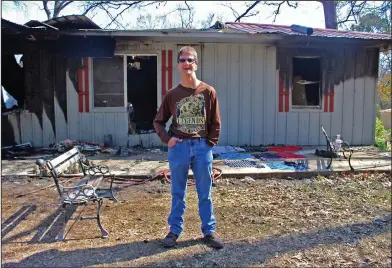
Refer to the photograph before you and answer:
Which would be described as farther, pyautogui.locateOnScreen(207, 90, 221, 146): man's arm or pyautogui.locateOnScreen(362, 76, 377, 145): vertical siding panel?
pyautogui.locateOnScreen(362, 76, 377, 145): vertical siding panel

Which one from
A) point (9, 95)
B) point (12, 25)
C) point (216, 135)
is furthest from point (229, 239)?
point (9, 95)

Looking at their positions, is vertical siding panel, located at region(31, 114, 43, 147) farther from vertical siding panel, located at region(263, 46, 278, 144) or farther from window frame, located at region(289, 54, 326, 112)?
window frame, located at region(289, 54, 326, 112)

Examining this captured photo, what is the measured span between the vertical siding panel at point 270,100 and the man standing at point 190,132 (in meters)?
6.29

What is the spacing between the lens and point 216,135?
367 centimetres

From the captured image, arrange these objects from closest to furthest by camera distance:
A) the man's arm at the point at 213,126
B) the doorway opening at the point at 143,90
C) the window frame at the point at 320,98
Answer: the man's arm at the point at 213,126 → the window frame at the point at 320,98 → the doorway opening at the point at 143,90

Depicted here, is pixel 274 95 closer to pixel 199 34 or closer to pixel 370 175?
pixel 199 34

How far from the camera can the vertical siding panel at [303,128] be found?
990 cm

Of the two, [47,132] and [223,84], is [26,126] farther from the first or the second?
[223,84]

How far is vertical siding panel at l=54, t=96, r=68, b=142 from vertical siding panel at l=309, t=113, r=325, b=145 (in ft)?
19.7

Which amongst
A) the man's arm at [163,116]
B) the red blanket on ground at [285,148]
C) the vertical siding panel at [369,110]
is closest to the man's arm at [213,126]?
the man's arm at [163,116]

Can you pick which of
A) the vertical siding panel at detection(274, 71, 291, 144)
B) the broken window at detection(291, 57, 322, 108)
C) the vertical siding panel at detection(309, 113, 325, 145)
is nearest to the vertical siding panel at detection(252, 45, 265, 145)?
the vertical siding panel at detection(274, 71, 291, 144)

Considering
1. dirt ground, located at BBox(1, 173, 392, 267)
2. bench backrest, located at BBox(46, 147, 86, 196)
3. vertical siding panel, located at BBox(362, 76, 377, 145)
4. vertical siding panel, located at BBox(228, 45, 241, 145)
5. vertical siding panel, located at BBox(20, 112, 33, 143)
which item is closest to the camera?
dirt ground, located at BBox(1, 173, 392, 267)

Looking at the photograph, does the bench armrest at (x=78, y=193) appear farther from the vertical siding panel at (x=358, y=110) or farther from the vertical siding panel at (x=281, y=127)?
the vertical siding panel at (x=358, y=110)

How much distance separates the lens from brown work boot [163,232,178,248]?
3.68 m
